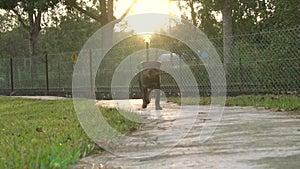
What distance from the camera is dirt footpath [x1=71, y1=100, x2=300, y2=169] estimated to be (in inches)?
136

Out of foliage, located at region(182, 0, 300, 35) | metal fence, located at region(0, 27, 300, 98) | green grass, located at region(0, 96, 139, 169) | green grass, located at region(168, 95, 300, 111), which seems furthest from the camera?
foliage, located at region(182, 0, 300, 35)

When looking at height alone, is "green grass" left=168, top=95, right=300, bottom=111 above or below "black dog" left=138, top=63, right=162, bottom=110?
below

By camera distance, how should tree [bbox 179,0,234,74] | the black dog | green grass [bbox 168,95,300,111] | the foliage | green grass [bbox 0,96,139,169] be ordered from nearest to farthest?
green grass [bbox 0,96,139,169] → green grass [bbox 168,95,300,111] → the black dog → tree [bbox 179,0,234,74] → the foliage

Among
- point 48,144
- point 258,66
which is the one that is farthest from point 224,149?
point 258,66

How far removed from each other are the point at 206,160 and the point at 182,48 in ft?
34.3

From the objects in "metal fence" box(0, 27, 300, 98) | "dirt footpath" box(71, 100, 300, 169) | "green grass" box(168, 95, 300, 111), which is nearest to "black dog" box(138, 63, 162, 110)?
"green grass" box(168, 95, 300, 111)

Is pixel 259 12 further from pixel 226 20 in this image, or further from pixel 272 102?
pixel 272 102

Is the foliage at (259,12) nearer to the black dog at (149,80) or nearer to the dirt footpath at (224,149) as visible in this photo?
the black dog at (149,80)

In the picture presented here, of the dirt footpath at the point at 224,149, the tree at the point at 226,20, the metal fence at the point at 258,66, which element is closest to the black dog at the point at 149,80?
the dirt footpath at the point at 224,149

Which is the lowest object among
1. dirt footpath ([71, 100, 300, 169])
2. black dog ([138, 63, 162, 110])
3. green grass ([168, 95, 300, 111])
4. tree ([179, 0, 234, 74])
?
dirt footpath ([71, 100, 300, 169])

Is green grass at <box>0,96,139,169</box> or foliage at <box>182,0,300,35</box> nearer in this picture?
green grass at <box>0,96,139,169</box>

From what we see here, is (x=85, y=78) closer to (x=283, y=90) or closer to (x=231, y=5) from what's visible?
(x=231, y=5)

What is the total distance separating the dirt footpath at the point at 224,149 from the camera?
3.46 meters

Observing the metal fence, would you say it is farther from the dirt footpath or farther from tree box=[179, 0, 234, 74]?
the dirt footpath
